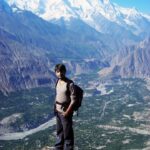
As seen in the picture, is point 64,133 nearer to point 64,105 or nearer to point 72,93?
point 64,105

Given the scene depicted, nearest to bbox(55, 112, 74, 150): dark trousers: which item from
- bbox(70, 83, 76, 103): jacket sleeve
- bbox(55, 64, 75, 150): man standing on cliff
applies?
bbox(55, 64, 75, 150): man standing on cliff

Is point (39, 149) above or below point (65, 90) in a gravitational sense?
below

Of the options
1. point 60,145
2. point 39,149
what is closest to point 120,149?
point 39,149

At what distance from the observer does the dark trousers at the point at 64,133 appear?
21438 millimetres

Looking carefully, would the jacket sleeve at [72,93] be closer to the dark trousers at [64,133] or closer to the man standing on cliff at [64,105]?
the man standing on cliff at [64,105]

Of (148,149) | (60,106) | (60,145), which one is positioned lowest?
(148,149)

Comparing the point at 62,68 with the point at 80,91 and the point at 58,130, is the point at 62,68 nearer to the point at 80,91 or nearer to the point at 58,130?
the point at 80,91

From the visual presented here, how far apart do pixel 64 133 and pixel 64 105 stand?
4.51 ft

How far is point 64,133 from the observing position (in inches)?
854

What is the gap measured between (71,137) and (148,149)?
594ft

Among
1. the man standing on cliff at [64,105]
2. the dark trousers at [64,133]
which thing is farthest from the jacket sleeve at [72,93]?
the dark trousers at [64,133]

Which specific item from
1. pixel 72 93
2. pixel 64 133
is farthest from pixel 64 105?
pixel 64 133

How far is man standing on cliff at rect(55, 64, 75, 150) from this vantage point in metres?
21.0

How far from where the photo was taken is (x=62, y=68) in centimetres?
2159
